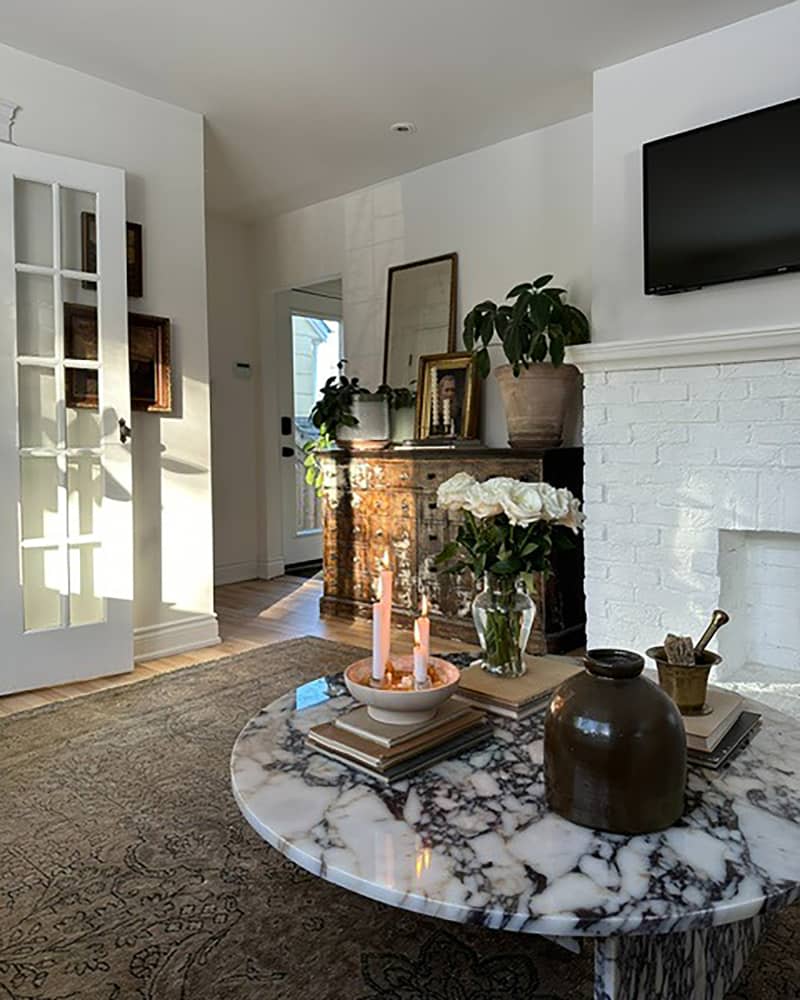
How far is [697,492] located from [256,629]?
7.54ft

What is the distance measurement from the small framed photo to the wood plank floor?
3.58ft

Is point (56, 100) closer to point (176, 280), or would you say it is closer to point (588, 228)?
point (176, 280)

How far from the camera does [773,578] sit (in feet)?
9.11

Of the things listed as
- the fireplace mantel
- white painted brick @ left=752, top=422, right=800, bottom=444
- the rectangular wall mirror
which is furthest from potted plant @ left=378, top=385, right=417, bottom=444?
white painted brick @ left=752, top=422, right=800, bottom=444

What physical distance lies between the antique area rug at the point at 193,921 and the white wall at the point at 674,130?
205 cm

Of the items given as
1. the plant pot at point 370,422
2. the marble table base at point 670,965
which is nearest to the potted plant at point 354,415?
the plant pot at point 370,422

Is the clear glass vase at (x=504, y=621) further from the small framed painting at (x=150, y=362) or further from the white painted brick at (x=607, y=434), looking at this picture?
the small framed painting at (x=150, y=362)

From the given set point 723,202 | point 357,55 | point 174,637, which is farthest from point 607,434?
point 174,637

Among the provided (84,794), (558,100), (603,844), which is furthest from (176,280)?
(603,844)

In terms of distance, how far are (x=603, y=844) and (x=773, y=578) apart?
2172 mm

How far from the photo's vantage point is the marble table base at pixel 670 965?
0.95m

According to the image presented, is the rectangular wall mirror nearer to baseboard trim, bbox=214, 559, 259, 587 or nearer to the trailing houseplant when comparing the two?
baseboard trim, bbox=214, 559, 259, 587

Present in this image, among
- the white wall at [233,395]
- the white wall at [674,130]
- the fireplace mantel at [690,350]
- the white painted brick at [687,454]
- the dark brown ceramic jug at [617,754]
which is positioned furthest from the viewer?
the white wall at [233,395]

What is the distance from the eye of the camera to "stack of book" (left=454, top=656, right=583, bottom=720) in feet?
4.51
